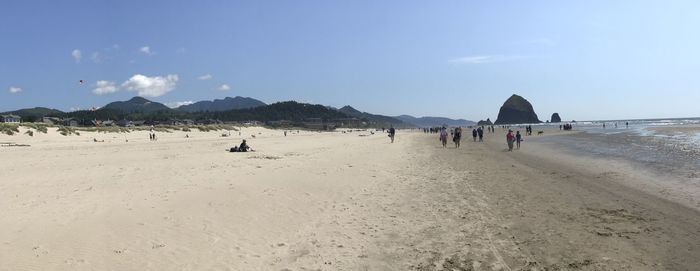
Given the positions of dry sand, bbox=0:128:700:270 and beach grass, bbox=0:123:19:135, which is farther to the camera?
beach grass, bbox=0:123:19:135

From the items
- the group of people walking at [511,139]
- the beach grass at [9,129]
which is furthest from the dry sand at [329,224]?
the beach grass at [9,129]

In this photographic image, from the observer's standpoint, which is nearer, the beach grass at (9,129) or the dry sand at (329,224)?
the dry sand at (329,224)

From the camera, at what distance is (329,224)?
8875 millimetres

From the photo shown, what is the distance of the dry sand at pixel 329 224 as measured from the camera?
655 centimetres

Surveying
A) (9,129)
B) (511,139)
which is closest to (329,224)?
(511,139)

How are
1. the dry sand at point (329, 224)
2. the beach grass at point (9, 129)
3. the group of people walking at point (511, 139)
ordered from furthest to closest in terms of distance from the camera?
the beach grass at point (9, 129) → the group of people walking at point (511, 139) → the dry sand at point (329, 224)

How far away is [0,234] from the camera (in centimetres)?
716

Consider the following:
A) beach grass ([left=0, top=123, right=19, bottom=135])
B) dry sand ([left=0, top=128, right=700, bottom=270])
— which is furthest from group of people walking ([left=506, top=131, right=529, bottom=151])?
beach grass ([left=0, top=123, right=19, bottom=135])

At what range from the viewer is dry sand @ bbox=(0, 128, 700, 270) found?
21.5ft

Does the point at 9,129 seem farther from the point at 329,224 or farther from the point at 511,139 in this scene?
the point at 329,224

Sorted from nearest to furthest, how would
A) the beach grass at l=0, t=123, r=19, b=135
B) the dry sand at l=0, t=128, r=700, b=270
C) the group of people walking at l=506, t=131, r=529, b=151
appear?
the dry sand at l=0, t=128, r=700, b=270
the group of people walking at l=506, t=131, r=529, b=151
the beach grass at l=0, t=123, r=19, b=135

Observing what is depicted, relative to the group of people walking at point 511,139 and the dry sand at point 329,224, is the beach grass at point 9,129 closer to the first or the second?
the dry sand at point 329,224

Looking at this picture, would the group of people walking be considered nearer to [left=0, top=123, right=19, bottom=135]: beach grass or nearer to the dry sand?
the dry sand

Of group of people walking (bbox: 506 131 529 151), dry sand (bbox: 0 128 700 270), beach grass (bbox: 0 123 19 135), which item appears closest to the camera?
dry sand (bbox: 0 128 700 270)
